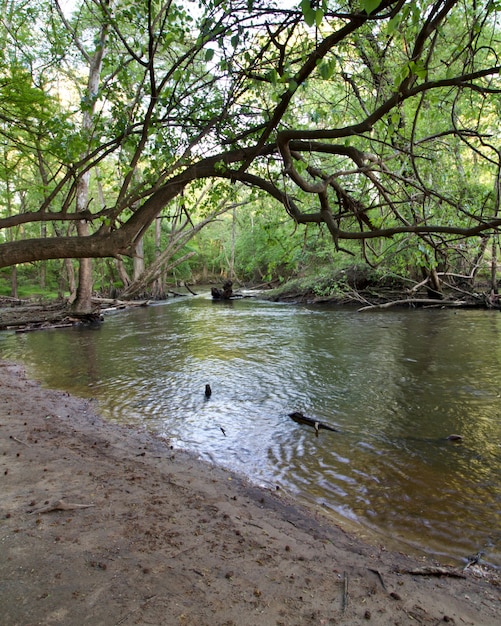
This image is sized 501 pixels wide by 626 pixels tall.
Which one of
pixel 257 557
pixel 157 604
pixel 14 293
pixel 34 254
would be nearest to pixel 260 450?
pixel 257 557

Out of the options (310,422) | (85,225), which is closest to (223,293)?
(85,225)

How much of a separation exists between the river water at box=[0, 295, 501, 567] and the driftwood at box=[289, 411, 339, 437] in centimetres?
13

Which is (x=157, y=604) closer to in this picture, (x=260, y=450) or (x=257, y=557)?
(x=257, y=557)

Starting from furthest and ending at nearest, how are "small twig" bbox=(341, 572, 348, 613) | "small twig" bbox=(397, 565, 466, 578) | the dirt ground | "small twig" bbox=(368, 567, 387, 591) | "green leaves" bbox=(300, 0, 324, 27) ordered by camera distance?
"small twig" bbox=(397, 565, 466, 578) < "small twig" bbox=(368, 567, 387, 591) < "small twig" bbox=(341, 572, 348, 613) < the dirt ground < "green leaves" bbox=(300, 0, 324, 27)

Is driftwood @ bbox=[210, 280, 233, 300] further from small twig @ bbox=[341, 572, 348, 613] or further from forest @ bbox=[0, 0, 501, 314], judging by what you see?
small twig @ bbox=[341, 572, 348, 613]

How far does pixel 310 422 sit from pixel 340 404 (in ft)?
3.98

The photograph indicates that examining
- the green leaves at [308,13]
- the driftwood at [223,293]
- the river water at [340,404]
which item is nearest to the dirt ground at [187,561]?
the river water at [340,404]

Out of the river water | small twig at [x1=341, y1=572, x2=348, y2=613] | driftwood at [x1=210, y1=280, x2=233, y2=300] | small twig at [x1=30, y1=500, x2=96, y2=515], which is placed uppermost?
driftwood at [x1=210, y1=280, x2=233, y2=300]

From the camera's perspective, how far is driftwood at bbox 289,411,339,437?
607 centimetres

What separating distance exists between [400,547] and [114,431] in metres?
4.19

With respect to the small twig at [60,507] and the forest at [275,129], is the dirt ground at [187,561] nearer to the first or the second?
the small twig at [60,507]

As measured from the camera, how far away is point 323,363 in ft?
33.3

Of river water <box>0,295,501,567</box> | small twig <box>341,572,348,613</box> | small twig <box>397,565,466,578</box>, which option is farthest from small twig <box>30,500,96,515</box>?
small twig <box>397,565,466,578</box>

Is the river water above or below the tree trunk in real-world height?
below
